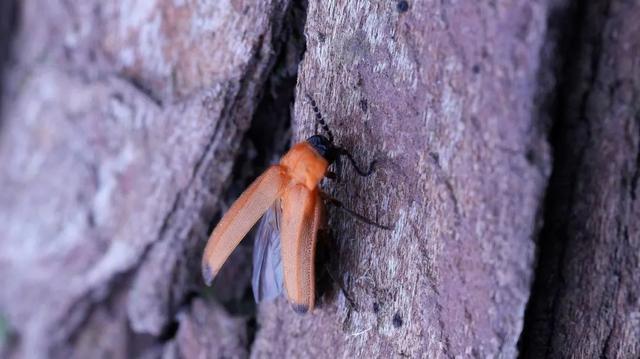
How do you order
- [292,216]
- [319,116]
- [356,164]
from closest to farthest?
[356,164]
[319,116]
[292,216]

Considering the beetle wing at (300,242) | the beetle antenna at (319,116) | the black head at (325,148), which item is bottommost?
the beetle wing at (300,242)

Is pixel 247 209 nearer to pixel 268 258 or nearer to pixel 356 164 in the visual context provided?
pixel 268 258

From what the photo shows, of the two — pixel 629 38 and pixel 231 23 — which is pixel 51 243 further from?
pixel 629 38

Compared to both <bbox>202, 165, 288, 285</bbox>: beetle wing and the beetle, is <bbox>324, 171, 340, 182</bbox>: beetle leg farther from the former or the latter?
<bbox>202, 165, 288, 285</bbox>: beetle wing

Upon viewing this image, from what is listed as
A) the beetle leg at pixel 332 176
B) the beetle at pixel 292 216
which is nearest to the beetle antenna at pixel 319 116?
the beetle at pixel 292 216

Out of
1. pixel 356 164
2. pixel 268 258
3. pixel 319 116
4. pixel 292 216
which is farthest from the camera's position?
pixel 268 258

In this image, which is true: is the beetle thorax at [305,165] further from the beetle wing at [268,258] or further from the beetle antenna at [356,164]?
the beetle wing at [268,258]

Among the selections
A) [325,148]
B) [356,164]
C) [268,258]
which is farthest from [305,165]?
[268,258]
